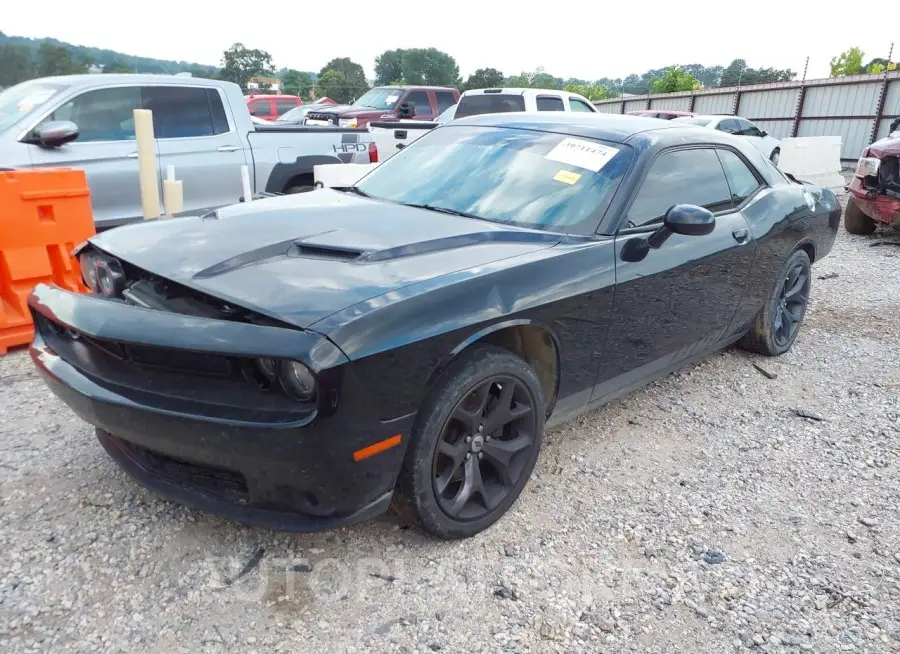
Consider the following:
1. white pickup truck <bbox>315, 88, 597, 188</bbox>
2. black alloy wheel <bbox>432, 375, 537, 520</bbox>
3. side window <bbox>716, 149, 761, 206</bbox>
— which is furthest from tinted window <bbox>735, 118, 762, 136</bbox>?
black alloy wheel <bbox>432, 375, 537, 520</bbox>

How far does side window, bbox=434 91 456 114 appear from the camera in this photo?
51.9 ft

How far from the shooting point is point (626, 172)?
3.10 metres

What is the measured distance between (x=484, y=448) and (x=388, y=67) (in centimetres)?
7559

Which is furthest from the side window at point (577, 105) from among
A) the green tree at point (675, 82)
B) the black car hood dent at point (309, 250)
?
the green tree at point (675, 82)

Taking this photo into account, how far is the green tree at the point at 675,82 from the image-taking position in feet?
117

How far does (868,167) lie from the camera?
802 centimetres

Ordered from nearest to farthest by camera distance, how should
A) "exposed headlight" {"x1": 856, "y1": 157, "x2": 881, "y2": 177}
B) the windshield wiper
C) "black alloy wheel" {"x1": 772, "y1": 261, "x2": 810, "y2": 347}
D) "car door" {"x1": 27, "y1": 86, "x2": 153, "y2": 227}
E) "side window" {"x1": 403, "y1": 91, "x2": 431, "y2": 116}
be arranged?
the windshield wiper, "black alloy wheel" {"x1": 772, "y1": 261, "x2": 810, "y2": 347}, "car door" {"x1": 27, "y1": 86, "x2": 153, "y2": 227}, "exposed headlight" {"x1": 856, "y1": 157, "x2": 881, "y2": 177}, "side window" {"x1": 403, "y1": 91, "x2": 431, "y2": 116}

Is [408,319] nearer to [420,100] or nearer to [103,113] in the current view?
[103,113]

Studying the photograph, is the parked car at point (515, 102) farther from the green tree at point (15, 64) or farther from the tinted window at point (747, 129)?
the green tree at point (15, 64)

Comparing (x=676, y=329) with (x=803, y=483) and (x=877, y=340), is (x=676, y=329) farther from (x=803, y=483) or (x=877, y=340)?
(x=877, y=340)

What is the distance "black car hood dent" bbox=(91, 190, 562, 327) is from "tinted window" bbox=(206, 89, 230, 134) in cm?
341

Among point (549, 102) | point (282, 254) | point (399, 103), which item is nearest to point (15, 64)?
point (399, 103)

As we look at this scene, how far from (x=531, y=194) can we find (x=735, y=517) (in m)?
1.66

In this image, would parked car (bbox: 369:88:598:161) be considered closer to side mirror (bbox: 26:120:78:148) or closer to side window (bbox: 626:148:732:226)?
side mirror (bbox: 26:120:78:148)
